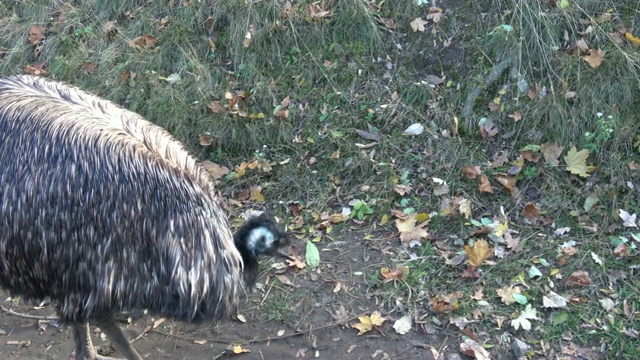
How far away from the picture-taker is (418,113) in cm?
501

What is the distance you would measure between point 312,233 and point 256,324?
0.78m

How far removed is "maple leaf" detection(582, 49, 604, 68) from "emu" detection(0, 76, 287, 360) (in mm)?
2775

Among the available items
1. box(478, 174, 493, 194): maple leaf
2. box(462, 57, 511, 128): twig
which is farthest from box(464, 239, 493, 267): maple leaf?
box(462, 57, 511, 128): twig

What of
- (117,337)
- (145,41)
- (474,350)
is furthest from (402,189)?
(145,41)

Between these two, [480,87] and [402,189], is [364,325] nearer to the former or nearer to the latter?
[402,189]

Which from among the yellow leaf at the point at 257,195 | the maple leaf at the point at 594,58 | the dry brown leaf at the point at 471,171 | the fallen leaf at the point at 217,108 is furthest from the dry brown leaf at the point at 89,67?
the maple leaf at the point at 594,58

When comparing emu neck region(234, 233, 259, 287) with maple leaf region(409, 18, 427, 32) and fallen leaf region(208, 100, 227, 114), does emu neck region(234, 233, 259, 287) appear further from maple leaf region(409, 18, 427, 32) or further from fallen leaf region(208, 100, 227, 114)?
maple leaf region(409, 18, 427, 32)

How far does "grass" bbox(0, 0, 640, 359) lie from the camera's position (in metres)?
4.16

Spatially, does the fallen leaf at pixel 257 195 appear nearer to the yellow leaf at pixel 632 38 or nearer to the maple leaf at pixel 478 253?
the maple leaf at pixel 478 253

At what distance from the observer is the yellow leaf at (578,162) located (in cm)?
452

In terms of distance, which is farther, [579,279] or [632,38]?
[632,38]

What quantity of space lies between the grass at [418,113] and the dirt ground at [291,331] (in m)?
0.07

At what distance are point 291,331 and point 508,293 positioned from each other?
1292 mm

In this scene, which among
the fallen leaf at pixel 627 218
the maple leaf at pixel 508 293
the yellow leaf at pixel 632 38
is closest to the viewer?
the maple leaf at pixel 508 293
